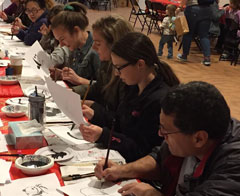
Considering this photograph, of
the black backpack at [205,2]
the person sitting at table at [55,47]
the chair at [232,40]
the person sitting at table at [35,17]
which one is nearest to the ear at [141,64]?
the person sitting at table at [55,47]

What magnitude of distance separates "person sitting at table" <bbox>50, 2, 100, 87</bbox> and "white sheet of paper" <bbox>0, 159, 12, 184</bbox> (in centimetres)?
136

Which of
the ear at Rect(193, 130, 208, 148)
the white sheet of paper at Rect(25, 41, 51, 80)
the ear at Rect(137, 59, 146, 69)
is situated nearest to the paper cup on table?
the white sheet of paper at Rect(25, 41, 51, 80)

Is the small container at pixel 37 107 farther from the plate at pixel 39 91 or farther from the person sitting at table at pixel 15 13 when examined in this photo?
the person sitting at table at pixel 15 13

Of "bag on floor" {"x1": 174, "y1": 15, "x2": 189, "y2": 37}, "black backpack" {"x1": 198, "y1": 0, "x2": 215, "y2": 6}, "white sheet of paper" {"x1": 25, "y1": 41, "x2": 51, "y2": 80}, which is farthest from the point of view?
"bag on floor" {"x1": 174, "y1": 15, "x2": 189, "y2": 37}

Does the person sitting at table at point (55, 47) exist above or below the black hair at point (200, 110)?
below

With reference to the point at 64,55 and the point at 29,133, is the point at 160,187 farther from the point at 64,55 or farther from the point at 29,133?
the point at 64,55

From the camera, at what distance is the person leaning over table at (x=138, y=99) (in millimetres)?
1673

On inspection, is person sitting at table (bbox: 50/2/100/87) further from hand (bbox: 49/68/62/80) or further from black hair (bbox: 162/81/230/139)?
black hair (bbox: 162/81/230/139)

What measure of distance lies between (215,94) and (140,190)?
432 millimetres

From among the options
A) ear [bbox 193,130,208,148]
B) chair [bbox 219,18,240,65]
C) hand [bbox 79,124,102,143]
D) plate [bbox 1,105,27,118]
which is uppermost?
ear [bbox 193,130,208,148]

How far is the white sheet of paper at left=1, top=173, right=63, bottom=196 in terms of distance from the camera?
1256mm

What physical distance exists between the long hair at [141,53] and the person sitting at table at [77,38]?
0.99 m

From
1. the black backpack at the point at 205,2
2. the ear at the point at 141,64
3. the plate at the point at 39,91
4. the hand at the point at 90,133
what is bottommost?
the plate at the point at 39,91

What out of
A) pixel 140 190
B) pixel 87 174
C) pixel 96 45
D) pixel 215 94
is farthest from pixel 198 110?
pixel 96 45
